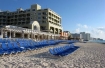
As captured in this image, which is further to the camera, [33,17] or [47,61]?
[33,17]

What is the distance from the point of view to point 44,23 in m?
66.3

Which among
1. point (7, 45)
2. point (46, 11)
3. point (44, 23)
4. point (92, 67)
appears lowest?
point (92, 67)

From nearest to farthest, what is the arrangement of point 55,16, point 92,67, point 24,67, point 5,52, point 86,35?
point 24,67, point 92,67, point 5,52, point 55,16, point 86,35

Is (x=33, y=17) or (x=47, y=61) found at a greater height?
(x=33, y=17)

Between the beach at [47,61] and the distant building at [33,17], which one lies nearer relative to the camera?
the beach at [47,61]

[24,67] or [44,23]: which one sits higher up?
[44,23]

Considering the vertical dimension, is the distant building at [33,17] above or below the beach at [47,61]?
above

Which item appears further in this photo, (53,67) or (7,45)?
(7,45)

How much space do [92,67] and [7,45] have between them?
20.9ft

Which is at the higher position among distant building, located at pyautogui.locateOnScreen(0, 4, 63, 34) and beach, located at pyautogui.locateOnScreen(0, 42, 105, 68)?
distant building, located at pyautogui.locateOnScreen(0, 4, 63, 34)

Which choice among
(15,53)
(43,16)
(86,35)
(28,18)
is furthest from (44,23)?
(86,35)

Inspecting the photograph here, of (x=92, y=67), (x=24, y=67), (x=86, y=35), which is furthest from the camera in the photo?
(x=86, y=35)

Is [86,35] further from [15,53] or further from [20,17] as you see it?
[15,53]

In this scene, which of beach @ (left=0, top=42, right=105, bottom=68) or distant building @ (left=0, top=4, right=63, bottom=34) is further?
distant building @ (left=0, top=4, right=63, bottom=34)
